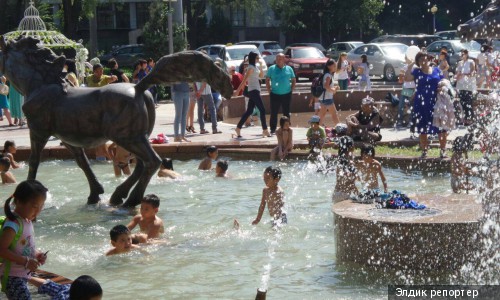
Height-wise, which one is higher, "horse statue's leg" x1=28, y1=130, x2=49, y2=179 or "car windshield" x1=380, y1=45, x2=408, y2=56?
"car windshield" x1=380, y1=45, x2=408, y2=56

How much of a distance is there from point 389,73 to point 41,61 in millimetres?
26548

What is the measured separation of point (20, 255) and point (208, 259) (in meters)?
3.38

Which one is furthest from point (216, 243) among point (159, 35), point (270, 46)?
point (270, 46)

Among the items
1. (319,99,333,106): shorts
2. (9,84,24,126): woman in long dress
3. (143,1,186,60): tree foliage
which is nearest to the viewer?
(319,99,333,106): shorts

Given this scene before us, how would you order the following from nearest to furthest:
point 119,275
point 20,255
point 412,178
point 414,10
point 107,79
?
point 20,255 → point 119,275 → point 412,178 → point 107,79 → point 414,10

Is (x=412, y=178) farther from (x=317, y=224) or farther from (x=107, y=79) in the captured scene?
(x=107, y=79)

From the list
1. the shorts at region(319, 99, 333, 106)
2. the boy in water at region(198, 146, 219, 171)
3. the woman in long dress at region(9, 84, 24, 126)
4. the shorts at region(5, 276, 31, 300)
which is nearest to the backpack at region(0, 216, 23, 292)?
the shorts at region(5, 276, 31, 300)

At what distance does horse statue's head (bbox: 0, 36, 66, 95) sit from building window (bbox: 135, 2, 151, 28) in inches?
2013

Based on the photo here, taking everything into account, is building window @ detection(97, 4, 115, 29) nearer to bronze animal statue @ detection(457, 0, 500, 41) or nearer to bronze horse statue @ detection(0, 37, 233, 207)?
bronze horse statue @ detection(0, 37, 233, 207)

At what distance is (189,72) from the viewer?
1159 centimetres

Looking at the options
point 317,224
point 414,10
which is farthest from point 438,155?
point 414,10

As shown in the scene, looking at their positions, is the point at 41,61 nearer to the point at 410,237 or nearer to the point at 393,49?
the point at 410,237

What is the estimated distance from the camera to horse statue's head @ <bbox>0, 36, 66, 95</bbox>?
12.0m

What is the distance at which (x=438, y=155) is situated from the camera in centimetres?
1513
